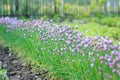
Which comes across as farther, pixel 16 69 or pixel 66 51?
pixel 16 69

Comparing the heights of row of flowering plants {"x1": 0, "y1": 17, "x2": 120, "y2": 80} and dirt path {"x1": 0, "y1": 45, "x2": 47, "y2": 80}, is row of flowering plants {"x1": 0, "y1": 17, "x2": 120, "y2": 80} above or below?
above

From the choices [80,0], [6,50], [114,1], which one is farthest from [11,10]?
[6,50]

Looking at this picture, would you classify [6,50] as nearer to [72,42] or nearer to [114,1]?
[72,42]

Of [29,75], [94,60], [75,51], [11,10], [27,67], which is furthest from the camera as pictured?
[11,10]

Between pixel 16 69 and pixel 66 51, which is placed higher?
pixel 66 51

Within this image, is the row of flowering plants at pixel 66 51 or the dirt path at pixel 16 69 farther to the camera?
the dirt path at pixel 16 69
